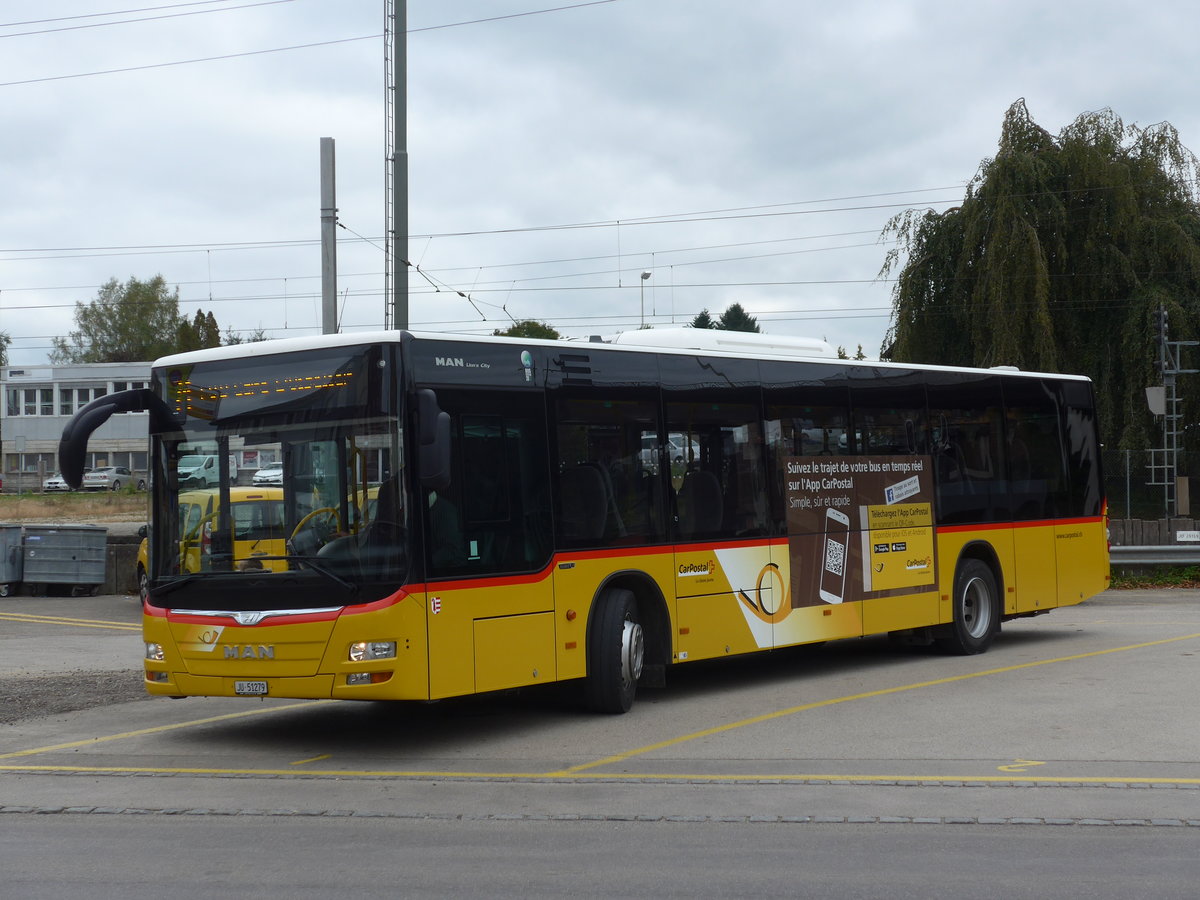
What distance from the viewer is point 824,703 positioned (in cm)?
1172

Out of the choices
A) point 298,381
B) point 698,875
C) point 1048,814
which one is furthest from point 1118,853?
point 298,381

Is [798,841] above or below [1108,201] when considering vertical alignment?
below

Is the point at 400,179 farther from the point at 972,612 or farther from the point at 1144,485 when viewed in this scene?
the point at 1144,485

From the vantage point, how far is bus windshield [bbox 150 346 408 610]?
30.8 ft

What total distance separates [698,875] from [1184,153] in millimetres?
30138

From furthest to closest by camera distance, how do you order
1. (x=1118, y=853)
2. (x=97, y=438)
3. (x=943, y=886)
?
(x=97, y=438) → (x=1118, y=853) → (x=943, y=886)

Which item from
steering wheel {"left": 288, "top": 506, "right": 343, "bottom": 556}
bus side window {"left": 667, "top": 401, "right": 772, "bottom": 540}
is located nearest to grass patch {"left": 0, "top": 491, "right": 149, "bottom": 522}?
bus side window {"left": 667, "top": 401, "right": 772, "bottom": 540}

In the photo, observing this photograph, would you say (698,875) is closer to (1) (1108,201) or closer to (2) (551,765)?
(2) (551,765)

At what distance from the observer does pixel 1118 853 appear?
6594mm

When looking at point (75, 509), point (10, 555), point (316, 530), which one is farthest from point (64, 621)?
point (75, 509)

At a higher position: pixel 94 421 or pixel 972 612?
pixel 94 421

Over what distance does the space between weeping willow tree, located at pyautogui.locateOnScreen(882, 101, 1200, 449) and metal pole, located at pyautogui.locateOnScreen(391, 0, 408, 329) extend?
55.6 feet

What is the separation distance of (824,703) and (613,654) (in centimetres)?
201

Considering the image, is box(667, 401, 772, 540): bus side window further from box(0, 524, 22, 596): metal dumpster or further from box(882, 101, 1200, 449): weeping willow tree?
box(882, 101, 1200, 449): weeping willow tree
